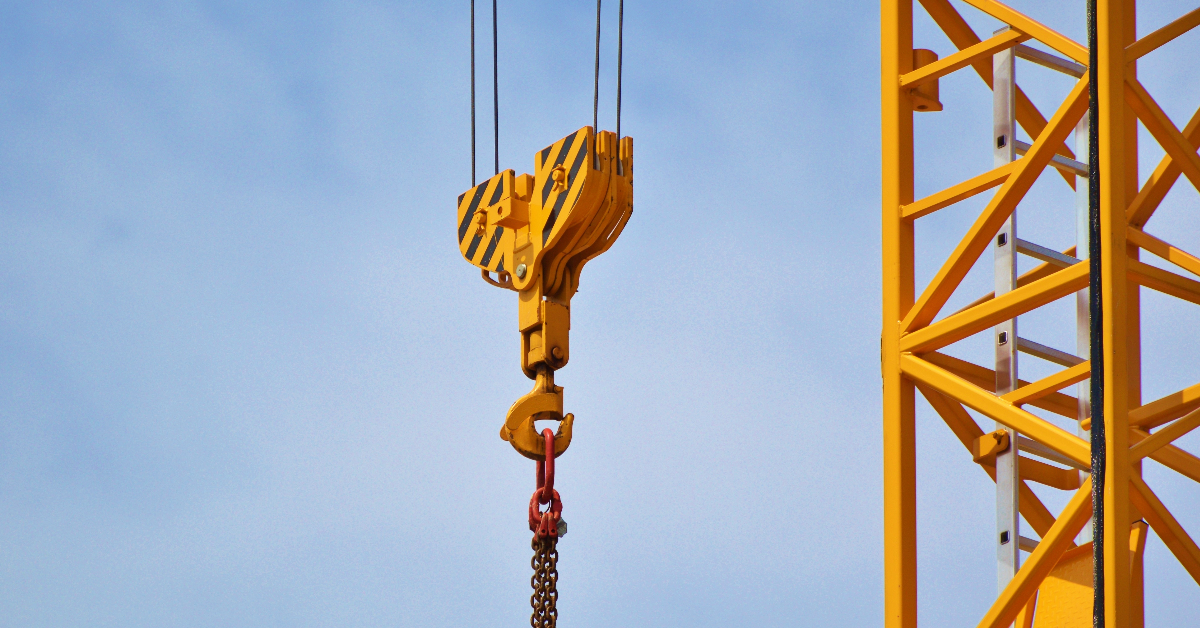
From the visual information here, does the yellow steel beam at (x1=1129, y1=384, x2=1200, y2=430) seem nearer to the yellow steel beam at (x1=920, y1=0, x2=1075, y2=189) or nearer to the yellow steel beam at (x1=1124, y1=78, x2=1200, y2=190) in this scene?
the yellow steel beam at (x1=1124, y1=78, x2=1200, y2=190)

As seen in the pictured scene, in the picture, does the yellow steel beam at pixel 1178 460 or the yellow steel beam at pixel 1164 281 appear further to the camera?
the yellow steel beam at pixel 1178 460

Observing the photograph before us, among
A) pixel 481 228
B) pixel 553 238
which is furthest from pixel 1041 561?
pixel 481 228

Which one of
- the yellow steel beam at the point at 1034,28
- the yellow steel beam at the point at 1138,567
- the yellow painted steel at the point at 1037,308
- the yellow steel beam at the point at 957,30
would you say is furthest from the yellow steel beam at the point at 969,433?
the yellow steel beam at the point at 1034,28

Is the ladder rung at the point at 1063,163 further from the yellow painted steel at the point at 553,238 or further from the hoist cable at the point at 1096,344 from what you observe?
the yellow painted steel at the point at 553,238

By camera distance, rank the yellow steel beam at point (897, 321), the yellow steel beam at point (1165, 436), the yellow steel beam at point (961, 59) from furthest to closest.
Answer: the yellow steel beam at point (961, 59) < the yellow steel beam at point (897, 321) < the yellow steel beam at point (1165, 436)

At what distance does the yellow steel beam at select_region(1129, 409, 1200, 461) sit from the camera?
22.7ft

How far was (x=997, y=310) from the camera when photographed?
24.7 ft

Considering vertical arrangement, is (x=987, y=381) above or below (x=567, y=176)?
below

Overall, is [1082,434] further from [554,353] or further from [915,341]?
[554,353]

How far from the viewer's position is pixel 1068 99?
746 centimetres

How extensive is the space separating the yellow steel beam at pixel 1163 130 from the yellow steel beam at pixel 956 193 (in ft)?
2.05

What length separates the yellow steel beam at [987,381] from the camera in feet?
26.0

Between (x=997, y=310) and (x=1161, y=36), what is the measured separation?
4.40 feet

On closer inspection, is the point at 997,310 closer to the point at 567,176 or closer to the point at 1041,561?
the point at 1041,561
